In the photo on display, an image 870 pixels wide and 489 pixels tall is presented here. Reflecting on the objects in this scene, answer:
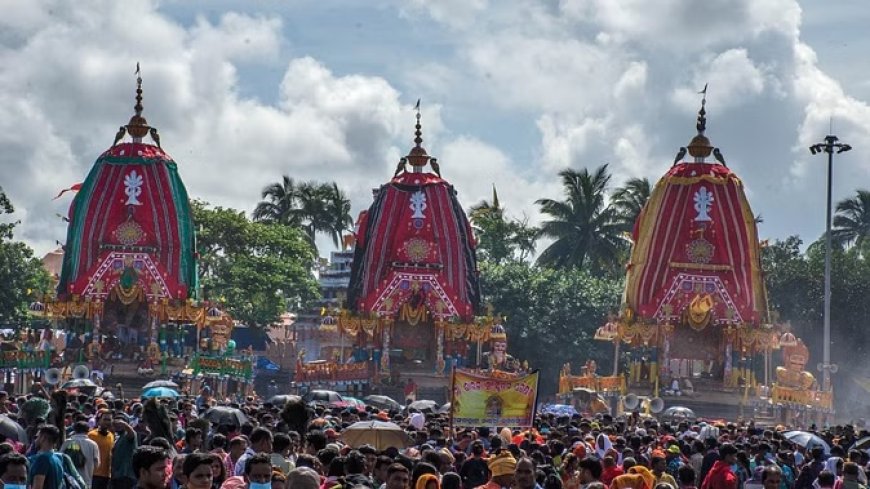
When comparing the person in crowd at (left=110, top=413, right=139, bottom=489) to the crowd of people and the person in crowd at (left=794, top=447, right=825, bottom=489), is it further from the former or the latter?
the person in crowd at (left=794, top=447, right=825, bottom=489)

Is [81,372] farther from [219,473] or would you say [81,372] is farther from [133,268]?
[219,473]

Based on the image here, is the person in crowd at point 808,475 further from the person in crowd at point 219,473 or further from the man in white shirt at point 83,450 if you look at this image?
the man in white shirt at point 83,450

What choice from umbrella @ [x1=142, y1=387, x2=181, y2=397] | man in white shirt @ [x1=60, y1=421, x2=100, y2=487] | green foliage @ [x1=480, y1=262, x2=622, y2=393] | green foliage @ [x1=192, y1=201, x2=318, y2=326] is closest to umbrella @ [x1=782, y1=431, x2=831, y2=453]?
man in white shirt @ [x1=60, y1=421, x2=100, y2=487]

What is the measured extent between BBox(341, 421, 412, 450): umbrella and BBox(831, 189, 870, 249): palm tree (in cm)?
6440

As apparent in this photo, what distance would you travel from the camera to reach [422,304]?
205 feet

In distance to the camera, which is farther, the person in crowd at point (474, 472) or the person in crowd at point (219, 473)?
the person in crowd at point (474, 472)

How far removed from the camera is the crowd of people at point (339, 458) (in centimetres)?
1307

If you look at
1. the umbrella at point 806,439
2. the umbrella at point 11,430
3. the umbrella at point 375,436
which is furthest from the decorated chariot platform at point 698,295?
the umbrella at point 11,430

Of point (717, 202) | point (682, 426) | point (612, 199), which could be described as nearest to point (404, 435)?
point (682, 426)

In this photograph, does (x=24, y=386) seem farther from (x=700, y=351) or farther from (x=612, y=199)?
(x=612, y=199)

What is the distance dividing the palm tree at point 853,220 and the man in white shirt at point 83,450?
68.7 metres

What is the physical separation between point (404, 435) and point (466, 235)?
42208 millimetres

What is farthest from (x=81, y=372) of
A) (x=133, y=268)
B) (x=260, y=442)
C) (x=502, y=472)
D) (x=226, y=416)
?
(x=502, y=472)


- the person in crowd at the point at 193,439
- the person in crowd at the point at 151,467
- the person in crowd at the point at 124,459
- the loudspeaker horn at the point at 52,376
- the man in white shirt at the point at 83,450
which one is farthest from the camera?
the loudspeaker horn at the point at 52,376
